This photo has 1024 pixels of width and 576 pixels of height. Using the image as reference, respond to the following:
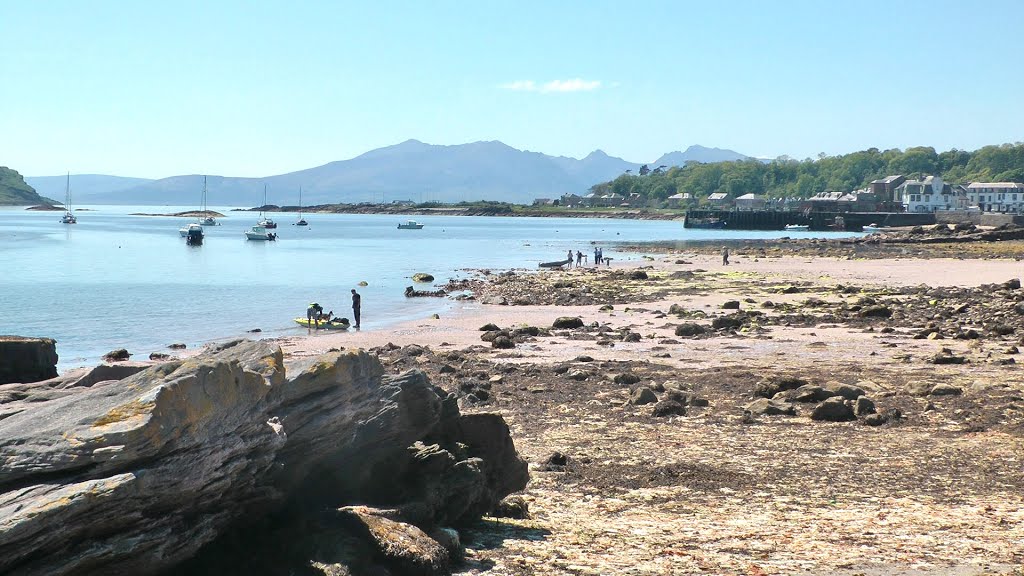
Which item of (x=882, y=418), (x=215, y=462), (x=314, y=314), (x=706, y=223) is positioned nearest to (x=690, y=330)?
(x=882, y=418)

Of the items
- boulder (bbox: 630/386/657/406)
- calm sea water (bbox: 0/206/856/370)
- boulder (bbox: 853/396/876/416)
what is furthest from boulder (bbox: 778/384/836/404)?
calm sea water (bbox: 0/206/856/370)

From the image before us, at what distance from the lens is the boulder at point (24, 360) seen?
42.0 feet

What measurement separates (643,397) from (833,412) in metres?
3.45

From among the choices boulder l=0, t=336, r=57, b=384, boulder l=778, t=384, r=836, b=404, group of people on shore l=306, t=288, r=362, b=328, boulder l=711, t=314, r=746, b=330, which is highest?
boulder l=0, t=336, r=57, b=384

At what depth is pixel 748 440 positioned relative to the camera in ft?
51.2

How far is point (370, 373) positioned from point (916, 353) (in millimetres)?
19168

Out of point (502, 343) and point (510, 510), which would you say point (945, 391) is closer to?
point (510, 510)

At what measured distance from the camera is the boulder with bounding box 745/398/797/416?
17594 millimetres

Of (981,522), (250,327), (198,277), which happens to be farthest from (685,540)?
(198,277)

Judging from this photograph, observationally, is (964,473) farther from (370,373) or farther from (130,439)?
(130,439)

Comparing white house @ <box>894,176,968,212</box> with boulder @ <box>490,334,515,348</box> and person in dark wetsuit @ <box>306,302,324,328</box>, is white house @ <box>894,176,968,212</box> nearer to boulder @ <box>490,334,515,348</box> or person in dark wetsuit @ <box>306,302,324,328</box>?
person in dark wetsuit @ <box>306,302,324,328</box>

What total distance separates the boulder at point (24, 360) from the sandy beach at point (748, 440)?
6504mm

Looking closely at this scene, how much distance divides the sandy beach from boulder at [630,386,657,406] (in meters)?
0.26

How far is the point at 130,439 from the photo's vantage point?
6.74 metres
